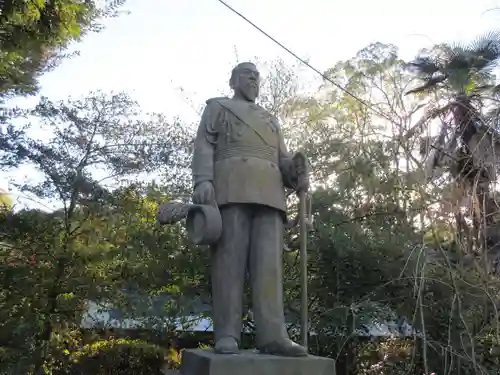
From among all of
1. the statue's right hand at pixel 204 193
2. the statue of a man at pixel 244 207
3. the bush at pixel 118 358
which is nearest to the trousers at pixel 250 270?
the statue of a man at pixel 244 207

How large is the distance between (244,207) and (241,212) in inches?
1.7

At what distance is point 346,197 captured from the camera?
9.31m

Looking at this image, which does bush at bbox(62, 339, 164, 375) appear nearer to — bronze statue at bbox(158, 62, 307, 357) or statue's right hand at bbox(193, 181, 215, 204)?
bronze statue at bbox(158, 62, 307, 357)

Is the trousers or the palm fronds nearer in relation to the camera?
the trousers

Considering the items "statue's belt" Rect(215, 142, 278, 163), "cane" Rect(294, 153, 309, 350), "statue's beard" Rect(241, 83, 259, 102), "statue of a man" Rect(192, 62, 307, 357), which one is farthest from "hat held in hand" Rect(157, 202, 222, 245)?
"statue's beard" Rect(241, 83, 259, 102)

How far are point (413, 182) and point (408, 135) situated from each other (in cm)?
107

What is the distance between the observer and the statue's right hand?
355 cm

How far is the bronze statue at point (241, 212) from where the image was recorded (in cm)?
346

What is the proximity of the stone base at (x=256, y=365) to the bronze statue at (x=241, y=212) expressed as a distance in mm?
115

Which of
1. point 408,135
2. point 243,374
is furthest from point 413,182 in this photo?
point 243,374

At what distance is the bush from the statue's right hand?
708 centimetres

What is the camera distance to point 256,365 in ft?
9.99

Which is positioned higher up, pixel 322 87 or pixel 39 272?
pixel 322 87

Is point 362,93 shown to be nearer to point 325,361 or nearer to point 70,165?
point 70,165
